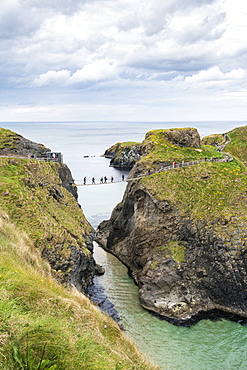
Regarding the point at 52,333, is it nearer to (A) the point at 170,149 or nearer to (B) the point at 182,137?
(A) the point at 170,149

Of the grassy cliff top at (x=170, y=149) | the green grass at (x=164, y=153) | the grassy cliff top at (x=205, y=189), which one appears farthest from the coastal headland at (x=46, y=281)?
the grassy cliff top at (x=170, y=149)

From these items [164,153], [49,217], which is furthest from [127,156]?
[49,217]

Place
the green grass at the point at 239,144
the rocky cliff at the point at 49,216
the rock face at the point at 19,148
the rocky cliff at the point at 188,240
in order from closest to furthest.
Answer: the rocky cliff at the point at 49,216 → the rocky cliff at the point at 188,240 → the rock face at the point at 19,148 → the green grass at the point at 239,144

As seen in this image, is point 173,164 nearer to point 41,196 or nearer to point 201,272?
point 201,272

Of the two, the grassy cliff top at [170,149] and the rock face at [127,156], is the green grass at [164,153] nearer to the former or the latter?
the grassy cliff top at [170,149]

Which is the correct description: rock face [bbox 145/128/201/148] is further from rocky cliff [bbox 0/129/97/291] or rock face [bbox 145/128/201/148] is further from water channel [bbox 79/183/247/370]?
water channel [bbox 79/183/247/370]

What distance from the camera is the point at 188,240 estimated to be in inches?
1522

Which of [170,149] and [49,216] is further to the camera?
[170,149]

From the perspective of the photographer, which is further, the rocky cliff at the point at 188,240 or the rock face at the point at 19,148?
the rock face at the point at 19,148

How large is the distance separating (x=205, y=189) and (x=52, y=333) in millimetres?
37066

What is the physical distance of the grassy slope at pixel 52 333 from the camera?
8938 millimetres

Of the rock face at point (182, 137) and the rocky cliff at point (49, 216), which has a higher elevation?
the rock face at point (182, 137)

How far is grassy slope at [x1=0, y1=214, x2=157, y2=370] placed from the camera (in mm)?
8938

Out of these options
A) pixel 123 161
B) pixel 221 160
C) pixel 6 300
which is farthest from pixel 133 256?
pixel 123 161
